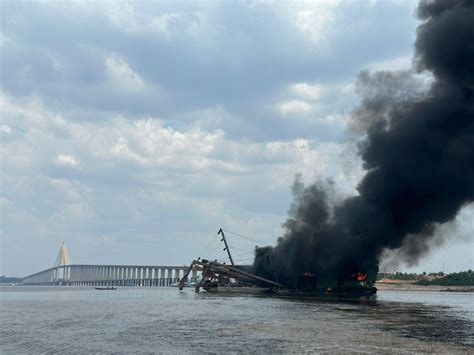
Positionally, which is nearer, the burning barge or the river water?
the river water

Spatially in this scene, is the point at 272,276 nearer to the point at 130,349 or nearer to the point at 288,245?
the point at 288,245

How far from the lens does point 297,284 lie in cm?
15550

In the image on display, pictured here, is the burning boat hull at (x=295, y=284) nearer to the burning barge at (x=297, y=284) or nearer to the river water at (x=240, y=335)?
the burning barge at (x=297, y=284)

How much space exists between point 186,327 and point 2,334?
19.3 meters

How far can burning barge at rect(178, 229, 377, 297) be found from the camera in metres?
134

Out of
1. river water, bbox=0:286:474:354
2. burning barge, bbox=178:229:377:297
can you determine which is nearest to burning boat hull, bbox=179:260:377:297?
burning barge, bbox=178:229:377:297

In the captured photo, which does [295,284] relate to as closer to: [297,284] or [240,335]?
[297,284]

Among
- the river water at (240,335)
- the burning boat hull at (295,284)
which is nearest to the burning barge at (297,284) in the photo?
→ the burning boat hull at (295,284)

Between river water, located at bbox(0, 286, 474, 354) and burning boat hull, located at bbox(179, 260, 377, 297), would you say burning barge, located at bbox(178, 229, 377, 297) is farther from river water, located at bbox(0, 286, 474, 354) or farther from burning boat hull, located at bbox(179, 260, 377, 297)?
river water, located at bbox(0, 286, 474, 354)

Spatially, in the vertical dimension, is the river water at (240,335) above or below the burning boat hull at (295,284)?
below

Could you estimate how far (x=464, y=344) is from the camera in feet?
146

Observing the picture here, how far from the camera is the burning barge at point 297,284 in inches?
5271

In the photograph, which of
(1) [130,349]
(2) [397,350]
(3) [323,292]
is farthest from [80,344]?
(3) [323,292]

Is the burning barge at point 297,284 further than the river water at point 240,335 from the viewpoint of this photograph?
Yes
